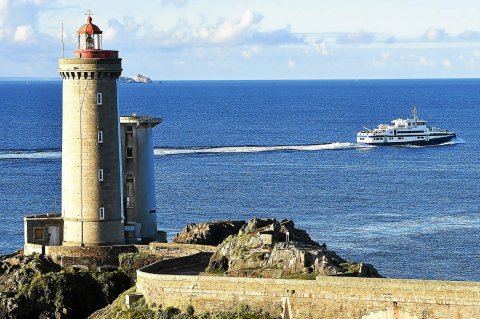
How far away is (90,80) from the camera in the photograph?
187 ft

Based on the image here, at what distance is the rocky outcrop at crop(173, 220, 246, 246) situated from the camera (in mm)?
57719

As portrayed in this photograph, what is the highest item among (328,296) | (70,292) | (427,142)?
(427,142)

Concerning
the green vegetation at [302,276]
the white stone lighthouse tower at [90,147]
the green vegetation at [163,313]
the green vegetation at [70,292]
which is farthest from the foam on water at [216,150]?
the green vegetation at [302,276]

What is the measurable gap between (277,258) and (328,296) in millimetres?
4895

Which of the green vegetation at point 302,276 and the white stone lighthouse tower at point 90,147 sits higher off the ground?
the white stone lighthouse tower at point 90,147

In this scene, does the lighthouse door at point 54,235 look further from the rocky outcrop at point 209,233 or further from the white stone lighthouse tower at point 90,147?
the rocky outcrop at point 209,233

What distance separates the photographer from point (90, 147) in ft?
186

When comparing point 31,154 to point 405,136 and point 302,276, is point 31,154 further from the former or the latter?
point 302,276

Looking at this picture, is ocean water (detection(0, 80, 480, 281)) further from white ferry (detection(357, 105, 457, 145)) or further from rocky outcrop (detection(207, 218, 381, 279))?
rocky outcrop (detection(207, 218, 381, 279))

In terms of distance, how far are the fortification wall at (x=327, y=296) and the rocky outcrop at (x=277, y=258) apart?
2043 mm

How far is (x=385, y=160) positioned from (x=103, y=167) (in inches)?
3660

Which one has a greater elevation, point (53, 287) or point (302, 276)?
point (302, 276)

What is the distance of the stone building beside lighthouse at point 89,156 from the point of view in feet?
186

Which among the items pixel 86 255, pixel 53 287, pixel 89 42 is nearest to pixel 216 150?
pixel 89 42
